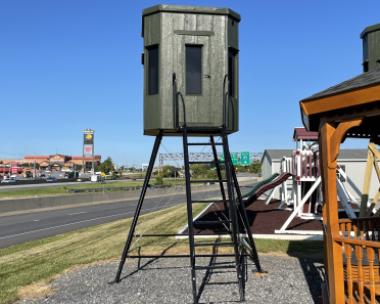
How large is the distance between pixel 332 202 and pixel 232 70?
4.15m

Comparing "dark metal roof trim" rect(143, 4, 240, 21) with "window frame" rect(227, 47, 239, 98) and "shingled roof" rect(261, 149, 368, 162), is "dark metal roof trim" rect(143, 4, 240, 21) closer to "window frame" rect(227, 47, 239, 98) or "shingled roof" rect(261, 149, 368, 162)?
"window frame" rect(227, 47, 239, 98)

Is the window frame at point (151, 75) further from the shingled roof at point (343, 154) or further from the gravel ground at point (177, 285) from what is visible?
the shingled roof at point (343, 154)

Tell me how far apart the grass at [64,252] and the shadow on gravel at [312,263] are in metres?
0.03

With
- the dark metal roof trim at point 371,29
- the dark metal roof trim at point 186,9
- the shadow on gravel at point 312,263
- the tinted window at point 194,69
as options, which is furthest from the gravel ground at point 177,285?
the dark metal roof trim at point 371,29

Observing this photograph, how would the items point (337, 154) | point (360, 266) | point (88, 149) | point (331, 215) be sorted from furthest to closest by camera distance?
1. point (88, 149)
2. point (331, 215)
3. point (337, 154)
4. point (360, 266)

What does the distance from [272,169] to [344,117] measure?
30.0 meters

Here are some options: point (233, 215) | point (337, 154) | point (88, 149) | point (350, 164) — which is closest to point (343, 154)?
point (350, 164)

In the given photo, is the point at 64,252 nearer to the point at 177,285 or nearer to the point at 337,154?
the point at 177,285

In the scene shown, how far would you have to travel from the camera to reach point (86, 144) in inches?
3782

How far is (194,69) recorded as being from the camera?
8.77m

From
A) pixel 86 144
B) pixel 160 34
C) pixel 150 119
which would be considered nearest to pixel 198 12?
pixel 160 34

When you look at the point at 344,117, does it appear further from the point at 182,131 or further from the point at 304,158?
the point at 304,158

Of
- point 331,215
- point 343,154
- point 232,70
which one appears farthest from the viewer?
point 343,154

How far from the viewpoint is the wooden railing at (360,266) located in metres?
5.42
